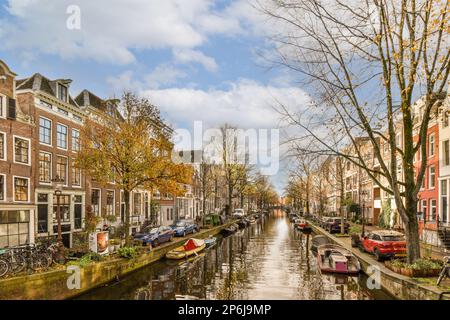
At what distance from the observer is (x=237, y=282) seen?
20688 mm

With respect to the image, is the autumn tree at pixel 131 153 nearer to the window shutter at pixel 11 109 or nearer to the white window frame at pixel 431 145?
the window shutter at pixel 11 109

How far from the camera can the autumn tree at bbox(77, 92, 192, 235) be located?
2469 centimetres

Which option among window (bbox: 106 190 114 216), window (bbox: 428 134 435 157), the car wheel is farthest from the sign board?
window (bbox: 428 134 435 157)

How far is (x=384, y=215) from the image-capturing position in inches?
1812

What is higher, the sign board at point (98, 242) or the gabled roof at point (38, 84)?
the gabled roof at point (38, 84)

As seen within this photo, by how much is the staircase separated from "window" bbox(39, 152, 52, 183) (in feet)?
95.4

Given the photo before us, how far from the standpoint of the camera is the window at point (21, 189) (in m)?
25.5

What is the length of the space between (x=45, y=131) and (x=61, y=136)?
6.82 feet

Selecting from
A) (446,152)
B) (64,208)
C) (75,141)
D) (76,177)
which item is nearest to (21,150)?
(64,208)

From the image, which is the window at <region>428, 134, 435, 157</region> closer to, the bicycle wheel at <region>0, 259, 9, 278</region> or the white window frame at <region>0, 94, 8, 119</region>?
the bicycle wheel at <region>0, 259, 9, 278</region>

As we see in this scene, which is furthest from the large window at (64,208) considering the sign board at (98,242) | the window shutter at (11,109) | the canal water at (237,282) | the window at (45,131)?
the sign board at (98,242)

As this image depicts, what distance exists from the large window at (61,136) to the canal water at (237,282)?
13.0m

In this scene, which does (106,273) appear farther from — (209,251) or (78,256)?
(209,251)
